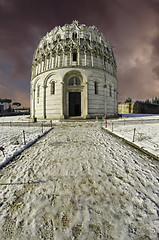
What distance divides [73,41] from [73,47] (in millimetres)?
1368

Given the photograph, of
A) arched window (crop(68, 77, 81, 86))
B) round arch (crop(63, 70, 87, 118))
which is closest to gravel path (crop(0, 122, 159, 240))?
round arch (crop(63, 70, 87, 118))

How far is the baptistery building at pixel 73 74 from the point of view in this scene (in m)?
18.8

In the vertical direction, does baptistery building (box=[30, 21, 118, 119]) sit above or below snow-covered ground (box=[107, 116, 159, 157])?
above

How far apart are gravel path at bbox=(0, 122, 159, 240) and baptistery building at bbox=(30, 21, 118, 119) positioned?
14.7m

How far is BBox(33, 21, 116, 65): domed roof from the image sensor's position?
1950cm

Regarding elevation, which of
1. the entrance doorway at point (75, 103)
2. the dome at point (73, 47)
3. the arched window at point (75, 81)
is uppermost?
the dome at point (73, 47)

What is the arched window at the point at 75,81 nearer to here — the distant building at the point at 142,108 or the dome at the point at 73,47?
the dome at the point at 73,47

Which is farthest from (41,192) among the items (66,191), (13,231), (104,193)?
(104,193)

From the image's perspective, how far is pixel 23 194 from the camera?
2.55 metres

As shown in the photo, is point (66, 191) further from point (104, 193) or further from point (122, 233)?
point (122, 233)

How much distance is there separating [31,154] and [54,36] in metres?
25.6

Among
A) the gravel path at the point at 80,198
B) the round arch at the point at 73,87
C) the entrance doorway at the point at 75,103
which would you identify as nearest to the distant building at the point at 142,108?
the entrance doorway at the point at 75,103

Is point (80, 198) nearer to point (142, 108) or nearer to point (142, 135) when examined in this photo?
point (142, 135)

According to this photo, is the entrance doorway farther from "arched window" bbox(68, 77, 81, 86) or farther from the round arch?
the round arch
